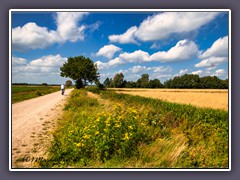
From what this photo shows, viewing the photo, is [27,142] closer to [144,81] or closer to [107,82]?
[107,82]

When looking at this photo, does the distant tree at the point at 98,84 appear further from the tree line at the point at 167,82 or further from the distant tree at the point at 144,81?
the distant tree at the point at 144,81

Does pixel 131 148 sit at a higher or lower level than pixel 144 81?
lower

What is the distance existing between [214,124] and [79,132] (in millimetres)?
3137

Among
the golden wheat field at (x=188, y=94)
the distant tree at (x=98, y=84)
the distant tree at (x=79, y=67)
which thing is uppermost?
the distant tree at (x=79, y=67)

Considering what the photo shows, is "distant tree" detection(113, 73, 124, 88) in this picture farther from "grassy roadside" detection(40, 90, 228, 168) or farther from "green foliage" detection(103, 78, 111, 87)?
"grassy roadside" detection(40, 90, 228, 168)

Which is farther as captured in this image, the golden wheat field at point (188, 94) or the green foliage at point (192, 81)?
the golden wheat field at point (188, 94)

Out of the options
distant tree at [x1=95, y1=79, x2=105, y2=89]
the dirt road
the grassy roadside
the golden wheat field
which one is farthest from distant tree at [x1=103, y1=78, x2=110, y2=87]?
the dirt road

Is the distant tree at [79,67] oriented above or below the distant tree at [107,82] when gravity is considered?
above

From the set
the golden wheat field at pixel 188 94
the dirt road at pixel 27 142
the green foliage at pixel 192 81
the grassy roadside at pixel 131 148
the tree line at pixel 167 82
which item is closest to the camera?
the grassy roadside at pixel 131 148

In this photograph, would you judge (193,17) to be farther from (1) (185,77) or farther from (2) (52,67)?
(2) (52,67)

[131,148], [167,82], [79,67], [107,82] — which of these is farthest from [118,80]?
[131,148]

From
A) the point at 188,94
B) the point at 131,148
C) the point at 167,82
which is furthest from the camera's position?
the point at 188,94

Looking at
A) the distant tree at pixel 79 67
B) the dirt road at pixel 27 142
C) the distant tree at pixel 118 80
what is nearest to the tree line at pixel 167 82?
the distant tree at pixel 118 80
